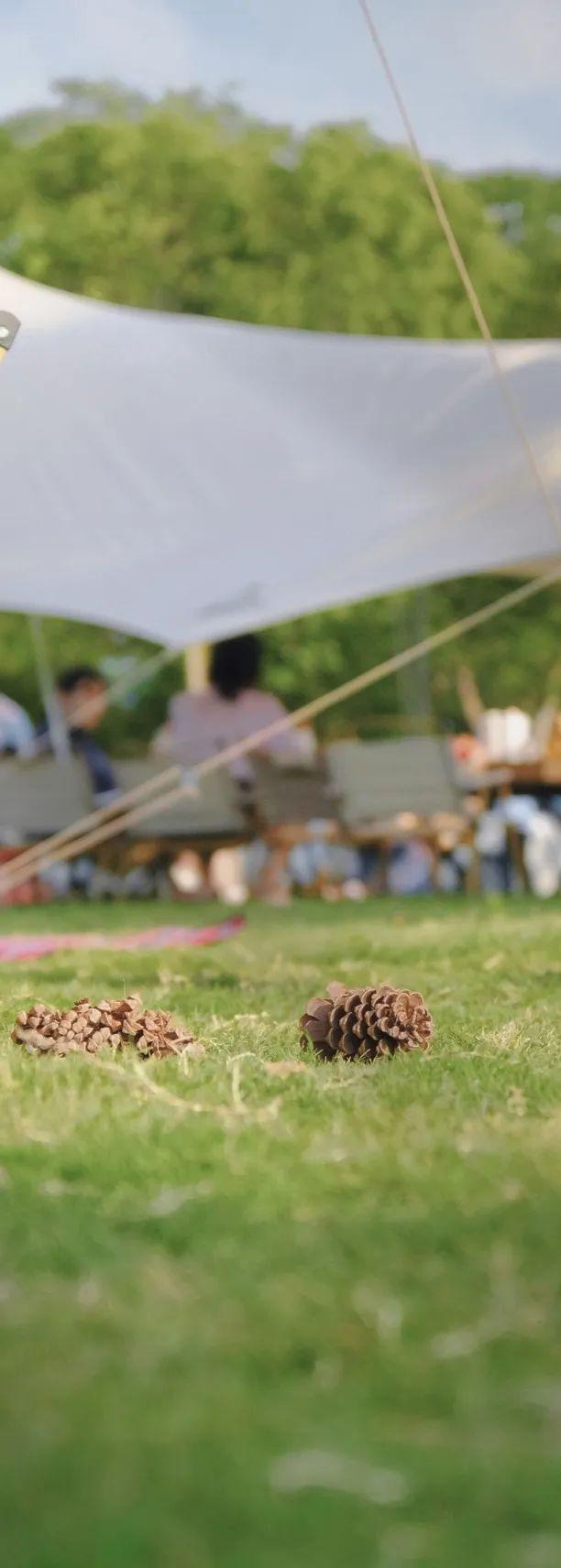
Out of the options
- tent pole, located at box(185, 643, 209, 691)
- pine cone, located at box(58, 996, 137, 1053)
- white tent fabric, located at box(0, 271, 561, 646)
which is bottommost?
pine cone, located at box(58, 996, 137, 1053)

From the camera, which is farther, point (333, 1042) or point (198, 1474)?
point (333, 1042)

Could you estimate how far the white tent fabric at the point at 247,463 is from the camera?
25.6 feet

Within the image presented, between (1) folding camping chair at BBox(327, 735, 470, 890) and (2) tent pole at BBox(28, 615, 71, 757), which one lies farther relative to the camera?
(2) tent pole at BBox(28, 615, 71, 757)

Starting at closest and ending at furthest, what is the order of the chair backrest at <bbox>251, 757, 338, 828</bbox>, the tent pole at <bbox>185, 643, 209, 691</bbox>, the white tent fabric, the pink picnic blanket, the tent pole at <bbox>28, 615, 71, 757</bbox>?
the pink picnic blanket → the white tent fabric → the chair backrest at <bbox>251, 757, 338, 828</bbox> → the tent pole at <bbox>28, 615, 71, 757</bbox> → the tent pole at <bbox>185, 643, 209, 691</bbox>

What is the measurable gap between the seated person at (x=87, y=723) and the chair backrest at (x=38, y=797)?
0.17 meters

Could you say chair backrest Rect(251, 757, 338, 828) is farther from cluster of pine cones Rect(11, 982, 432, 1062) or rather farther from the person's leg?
cluster of pine cones Rect(11, 982, 432, 1062)

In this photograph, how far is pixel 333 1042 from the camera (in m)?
3.17

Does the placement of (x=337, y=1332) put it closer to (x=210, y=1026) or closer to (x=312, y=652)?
(x=210, y=1026)

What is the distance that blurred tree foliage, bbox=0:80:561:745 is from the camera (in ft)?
64.3

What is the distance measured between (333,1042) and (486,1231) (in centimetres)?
121

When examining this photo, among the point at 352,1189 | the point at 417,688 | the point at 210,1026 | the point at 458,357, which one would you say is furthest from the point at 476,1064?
the point at 417,688

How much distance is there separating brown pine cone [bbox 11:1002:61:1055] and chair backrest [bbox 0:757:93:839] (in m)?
7.26

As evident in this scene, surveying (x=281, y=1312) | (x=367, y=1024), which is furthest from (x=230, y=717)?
(x=281, y=1312)

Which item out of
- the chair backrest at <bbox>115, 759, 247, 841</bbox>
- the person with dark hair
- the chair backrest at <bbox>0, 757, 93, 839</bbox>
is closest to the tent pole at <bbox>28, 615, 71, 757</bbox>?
the chair backrest at <bbox>0, 757, 93, 839</bbox>
